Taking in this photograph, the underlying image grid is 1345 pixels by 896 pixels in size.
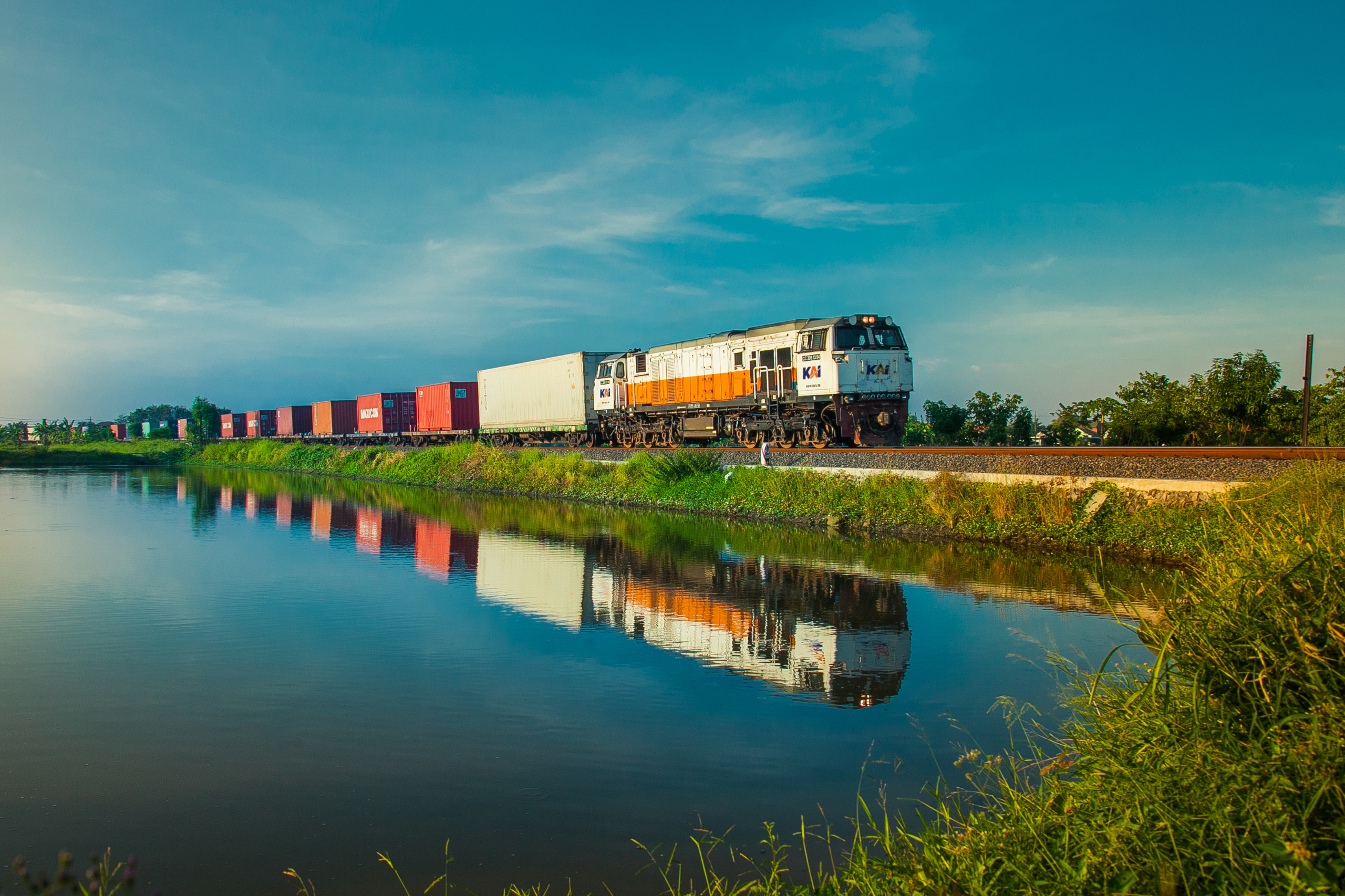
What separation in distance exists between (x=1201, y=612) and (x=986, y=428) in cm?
2533

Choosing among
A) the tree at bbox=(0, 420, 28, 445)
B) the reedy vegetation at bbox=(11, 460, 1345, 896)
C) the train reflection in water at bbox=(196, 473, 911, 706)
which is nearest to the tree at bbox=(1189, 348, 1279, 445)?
the train reflection in water at bbox=(196, 473, 911, 706)

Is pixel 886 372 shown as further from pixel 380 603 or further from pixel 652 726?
pixel 652 726

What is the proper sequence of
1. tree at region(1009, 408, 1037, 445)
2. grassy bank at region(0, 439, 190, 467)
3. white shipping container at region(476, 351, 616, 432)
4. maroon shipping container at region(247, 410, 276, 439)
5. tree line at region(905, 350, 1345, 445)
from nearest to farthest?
tree line at region(905, 350, 1345, 445) → tree at region(1009, 408, 1037, 445) → white shipping container at region(476, 351, 616, 432) → grassy bank at region(0, 439, 190, 467) → maroon shipping container at region(247, 410, 276, 439)

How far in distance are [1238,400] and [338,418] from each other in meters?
55.7

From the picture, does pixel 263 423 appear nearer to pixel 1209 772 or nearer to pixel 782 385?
pixel 782 385

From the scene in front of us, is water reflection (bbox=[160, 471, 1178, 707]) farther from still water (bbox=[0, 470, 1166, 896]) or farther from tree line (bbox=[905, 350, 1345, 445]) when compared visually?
tree line (bbox=[905, 350, 1345, 445])

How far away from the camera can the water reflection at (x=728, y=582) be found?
29.9ft

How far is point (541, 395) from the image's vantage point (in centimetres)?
3794

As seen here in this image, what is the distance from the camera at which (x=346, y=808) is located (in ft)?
18.1

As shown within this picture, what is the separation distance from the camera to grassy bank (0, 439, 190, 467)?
66250mm

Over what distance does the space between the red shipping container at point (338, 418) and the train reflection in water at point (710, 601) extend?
138 feet

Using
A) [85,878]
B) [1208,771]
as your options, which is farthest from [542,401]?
[1208,771]

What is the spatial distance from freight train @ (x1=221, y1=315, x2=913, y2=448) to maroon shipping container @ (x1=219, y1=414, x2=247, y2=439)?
38913 millimetres

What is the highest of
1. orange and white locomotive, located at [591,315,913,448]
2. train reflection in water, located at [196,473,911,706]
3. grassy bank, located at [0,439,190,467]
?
A: orange and white locomotive, located at [591,315,913,448]
